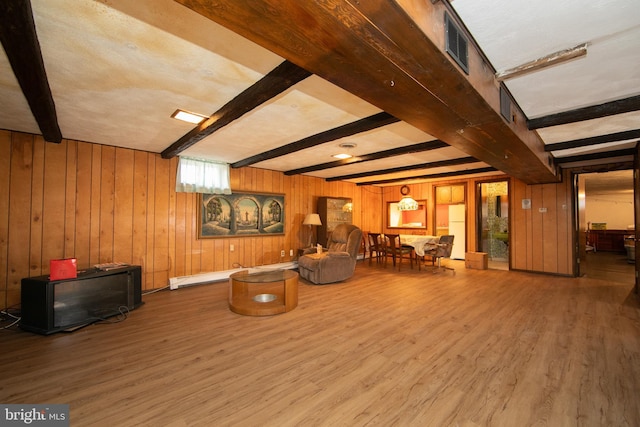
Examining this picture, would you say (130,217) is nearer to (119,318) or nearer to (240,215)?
(119,318)

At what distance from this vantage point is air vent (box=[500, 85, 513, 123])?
7.24 feet

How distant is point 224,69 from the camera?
199 cm

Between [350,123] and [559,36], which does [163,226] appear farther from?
[559,36]

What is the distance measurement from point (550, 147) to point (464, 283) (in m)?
2.61

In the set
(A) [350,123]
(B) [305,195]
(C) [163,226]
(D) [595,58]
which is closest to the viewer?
(D) [595,58]

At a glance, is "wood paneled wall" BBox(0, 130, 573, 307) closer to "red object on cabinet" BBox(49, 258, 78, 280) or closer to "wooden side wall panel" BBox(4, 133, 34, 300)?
"wooden side wall panel" BBox(4, 133, 34, 300)

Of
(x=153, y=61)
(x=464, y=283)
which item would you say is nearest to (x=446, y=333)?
(x=464, y=283)

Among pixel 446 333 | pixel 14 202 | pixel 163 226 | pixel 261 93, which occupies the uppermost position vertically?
pixel 261 93

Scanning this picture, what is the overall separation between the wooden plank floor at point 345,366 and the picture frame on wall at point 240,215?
5.73 ft

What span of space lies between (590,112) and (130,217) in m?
6.08

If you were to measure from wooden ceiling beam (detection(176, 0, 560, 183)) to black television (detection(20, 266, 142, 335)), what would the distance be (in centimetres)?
336

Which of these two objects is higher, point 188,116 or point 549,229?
point 188,116

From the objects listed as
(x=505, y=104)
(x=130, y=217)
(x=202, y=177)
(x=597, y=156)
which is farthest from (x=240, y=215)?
(x=597, y=156)

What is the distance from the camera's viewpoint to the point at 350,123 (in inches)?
124
